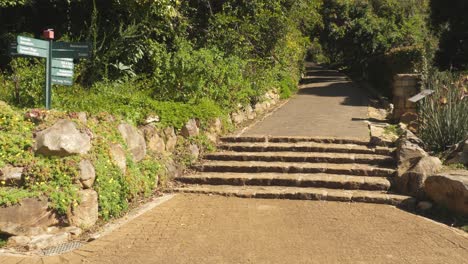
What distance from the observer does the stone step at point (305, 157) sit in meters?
8.65

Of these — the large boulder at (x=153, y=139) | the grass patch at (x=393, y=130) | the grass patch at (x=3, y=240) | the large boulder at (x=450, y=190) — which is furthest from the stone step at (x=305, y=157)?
the grass patch at (x=3, y=240)

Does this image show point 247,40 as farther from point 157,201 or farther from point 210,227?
point 210,227

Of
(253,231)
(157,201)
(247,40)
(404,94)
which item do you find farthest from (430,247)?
(247,40)

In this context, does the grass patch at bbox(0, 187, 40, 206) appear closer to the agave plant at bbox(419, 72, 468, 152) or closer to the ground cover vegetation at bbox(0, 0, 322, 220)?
the ground cover vegetation at bbox(0, 0, 322, 220)

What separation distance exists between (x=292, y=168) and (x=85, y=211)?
12.5 feet

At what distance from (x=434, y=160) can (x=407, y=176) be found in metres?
0.52

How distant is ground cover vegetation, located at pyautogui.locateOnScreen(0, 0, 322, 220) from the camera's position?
242 inches

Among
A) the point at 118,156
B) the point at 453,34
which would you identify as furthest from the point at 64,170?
the point at 453,34

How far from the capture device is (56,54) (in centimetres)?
686

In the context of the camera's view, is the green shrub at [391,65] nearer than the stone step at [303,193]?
No

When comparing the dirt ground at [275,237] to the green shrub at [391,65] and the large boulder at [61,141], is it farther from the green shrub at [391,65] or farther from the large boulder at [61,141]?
the green shrub at [391,65]

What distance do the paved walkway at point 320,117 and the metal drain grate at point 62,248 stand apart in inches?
228

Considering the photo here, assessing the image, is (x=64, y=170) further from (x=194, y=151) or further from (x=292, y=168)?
(x=292, y=168)

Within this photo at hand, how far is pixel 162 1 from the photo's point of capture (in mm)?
10727
